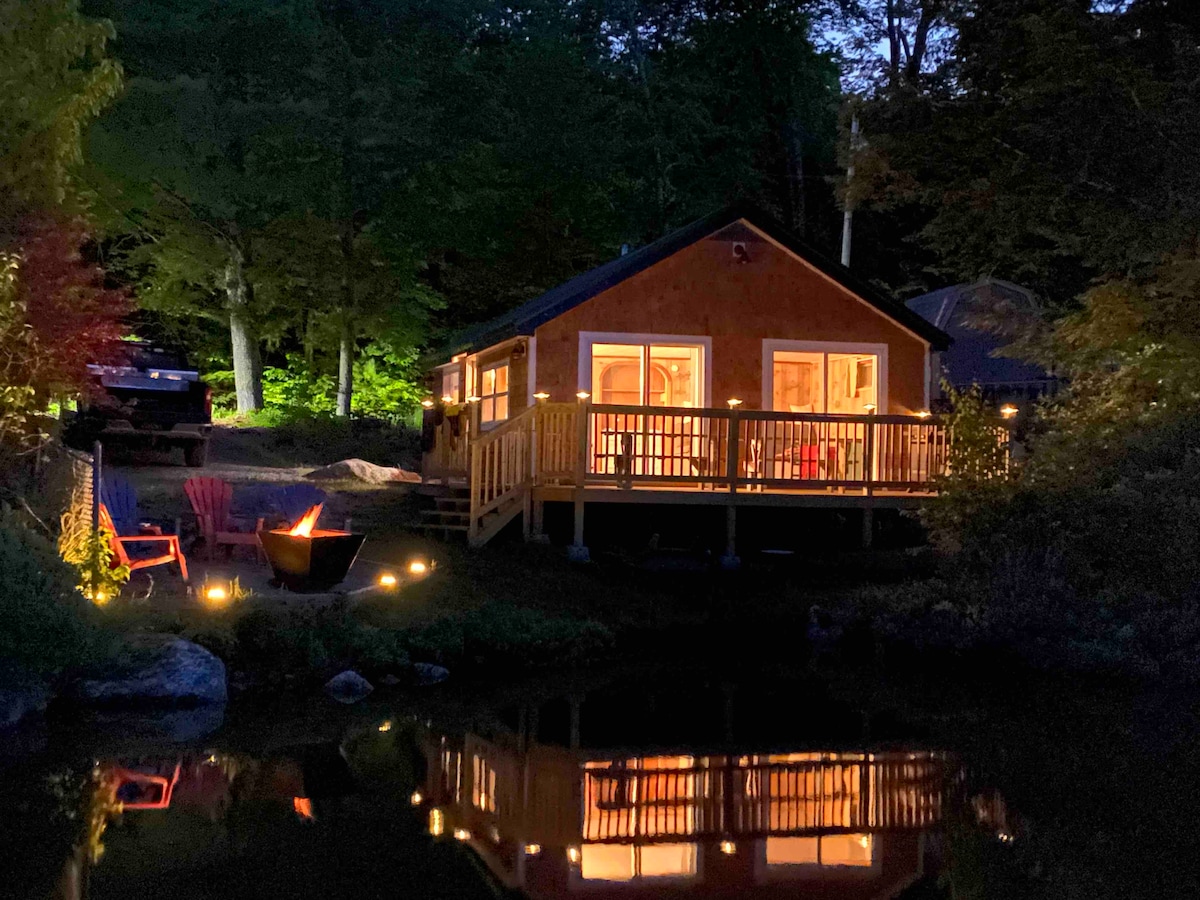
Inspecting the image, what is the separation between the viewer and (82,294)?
40.7ft

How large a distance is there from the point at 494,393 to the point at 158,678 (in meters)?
10.6

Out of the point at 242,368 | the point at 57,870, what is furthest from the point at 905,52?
the point at 57,870

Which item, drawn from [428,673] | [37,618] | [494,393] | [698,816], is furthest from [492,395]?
[698,816]

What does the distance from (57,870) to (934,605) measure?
916cm

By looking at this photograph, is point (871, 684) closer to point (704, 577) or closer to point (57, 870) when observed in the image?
point (704, 577)

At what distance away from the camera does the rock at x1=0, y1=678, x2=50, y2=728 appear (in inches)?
334

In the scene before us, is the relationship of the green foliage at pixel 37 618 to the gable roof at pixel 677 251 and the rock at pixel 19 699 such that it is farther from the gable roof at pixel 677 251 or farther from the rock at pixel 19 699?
the gable roof at pixel 677 251

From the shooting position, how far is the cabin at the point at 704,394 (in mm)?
15391

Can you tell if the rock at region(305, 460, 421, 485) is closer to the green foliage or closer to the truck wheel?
the truck wheel

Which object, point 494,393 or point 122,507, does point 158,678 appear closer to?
point 122,507

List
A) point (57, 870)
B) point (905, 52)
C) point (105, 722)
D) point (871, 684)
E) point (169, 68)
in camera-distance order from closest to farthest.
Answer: point (57, 870) < point (105, 722) < point (871, 684) < point (905, 52) < point (169, 68)

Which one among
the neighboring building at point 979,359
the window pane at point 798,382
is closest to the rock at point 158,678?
the window pane at point 798,382

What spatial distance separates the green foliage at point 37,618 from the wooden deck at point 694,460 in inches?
234

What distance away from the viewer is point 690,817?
21.7ft
